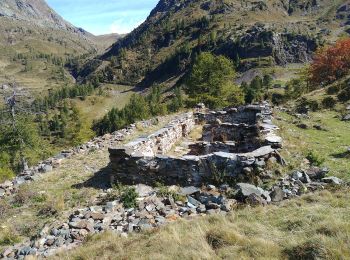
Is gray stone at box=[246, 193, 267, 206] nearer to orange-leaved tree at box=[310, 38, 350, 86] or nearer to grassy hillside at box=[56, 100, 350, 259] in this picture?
grassy hillside at box=[56, 100, 350, 259]

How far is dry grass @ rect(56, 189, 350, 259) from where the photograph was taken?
795cm

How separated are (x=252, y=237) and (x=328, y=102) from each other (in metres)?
28.2

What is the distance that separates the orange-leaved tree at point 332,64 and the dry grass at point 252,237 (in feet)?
154

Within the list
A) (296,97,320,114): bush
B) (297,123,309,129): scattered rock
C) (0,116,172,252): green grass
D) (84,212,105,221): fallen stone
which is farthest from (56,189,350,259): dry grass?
(296,97,320,114): bush

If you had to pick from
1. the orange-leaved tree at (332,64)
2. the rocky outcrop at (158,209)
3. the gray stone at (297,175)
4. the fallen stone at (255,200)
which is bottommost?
the rocky outcrop at (158,209)

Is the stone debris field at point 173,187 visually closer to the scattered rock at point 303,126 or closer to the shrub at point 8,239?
the shrub at point 8,239

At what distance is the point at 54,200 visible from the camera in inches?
584

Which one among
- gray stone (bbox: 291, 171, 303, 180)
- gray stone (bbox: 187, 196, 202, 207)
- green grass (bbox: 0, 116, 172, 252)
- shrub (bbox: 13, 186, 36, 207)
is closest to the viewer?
gray stone (bbox: 187, 196, 202, 207)

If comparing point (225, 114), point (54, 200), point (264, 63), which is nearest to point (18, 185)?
point (54, 200)

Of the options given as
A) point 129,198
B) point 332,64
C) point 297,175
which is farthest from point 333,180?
point 332,64

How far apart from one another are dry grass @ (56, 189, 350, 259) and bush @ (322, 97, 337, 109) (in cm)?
2402

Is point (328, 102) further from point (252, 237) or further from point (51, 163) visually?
point (252, 237)

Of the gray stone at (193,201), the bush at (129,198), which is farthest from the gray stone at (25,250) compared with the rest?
the gray stone at (193,201)

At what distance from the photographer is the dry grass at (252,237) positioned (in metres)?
7.95
